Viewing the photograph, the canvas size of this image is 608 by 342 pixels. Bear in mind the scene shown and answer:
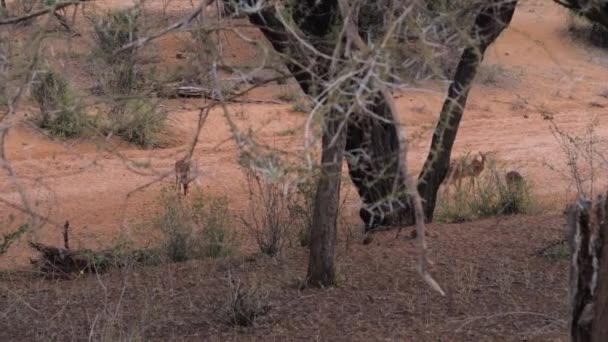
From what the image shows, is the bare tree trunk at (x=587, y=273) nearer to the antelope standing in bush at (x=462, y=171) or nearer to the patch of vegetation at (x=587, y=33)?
the antelope standing in bush at (x=462, y=171)

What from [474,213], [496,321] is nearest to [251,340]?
[496,321]

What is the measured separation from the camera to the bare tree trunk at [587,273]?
4.25 m

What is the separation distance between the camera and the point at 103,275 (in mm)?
7637

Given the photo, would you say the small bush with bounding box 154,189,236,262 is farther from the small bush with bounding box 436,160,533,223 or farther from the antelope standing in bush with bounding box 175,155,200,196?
the small bush with bounding box 436,160,533,223

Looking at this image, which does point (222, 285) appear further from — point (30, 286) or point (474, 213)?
point (474, 213)

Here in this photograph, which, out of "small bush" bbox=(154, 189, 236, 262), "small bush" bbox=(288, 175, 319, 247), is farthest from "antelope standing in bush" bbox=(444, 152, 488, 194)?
"small bush" bbox=(154, 189, 236, 262)

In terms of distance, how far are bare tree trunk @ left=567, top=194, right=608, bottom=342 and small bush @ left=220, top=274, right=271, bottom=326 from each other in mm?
2350

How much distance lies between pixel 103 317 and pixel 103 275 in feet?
5.25

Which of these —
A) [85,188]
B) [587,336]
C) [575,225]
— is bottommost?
[85,188]

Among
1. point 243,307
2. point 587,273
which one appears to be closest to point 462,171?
point 243,307

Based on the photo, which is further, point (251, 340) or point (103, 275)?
point (103, 275)

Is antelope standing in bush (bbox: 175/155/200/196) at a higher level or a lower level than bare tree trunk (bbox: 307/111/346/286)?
higher

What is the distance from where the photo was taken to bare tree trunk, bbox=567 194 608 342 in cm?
425

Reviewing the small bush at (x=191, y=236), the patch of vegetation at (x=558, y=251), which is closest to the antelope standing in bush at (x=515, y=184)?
the patch of vegetation at (x=558, y=251)
